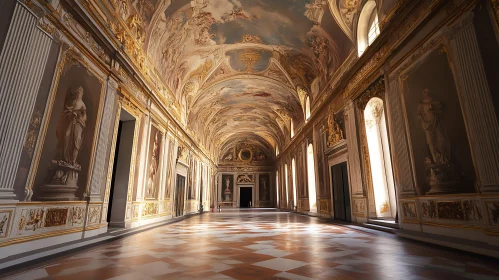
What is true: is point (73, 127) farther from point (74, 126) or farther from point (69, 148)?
point (69, 148)

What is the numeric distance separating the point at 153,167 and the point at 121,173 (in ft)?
6.48

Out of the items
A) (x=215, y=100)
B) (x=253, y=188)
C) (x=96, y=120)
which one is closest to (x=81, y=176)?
(x=96, y=120)

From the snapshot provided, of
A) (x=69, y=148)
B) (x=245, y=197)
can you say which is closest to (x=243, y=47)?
(x=69, y=148)

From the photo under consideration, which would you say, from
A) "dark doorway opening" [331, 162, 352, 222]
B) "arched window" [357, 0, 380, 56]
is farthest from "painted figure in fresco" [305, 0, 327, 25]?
"dark doorway opening" [331, 162, 352, 222]

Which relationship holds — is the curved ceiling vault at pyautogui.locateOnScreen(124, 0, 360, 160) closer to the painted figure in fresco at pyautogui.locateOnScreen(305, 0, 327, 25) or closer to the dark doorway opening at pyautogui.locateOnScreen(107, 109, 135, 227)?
the painted figure in fresco at pyautogui.locateOnScreen(305, 0, 327, 25)

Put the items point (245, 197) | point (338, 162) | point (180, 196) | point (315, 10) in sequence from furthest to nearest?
1. point (245, 197)
2. point (180, 196)
3. point (338, 162)
4. point (315, 10)

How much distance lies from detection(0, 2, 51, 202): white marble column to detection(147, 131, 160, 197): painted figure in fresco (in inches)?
239

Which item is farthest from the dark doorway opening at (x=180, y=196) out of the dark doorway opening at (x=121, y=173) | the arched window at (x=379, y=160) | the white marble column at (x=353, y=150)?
the arched window at (x=379, y=160)

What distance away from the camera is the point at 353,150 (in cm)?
925

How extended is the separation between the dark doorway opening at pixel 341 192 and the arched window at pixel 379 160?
62.4 inches

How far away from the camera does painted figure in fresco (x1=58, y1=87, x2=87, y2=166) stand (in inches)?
207

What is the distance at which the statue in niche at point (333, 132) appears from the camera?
10636mm

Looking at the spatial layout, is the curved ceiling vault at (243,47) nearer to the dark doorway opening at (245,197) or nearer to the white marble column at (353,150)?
the white marble column at (353,150)

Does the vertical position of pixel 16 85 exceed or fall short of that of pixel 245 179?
it falls short
